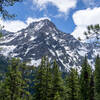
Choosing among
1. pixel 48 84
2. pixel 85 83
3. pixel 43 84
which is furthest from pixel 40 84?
pixel 85 83

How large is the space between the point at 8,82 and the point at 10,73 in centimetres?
132

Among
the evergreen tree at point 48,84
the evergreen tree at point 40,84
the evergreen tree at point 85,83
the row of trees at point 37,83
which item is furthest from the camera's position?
the evergreen tree at point 85,83

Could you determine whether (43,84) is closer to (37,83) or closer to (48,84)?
(48,84)

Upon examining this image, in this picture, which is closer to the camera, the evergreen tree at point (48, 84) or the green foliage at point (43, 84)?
the green foliage at point (43, 84)

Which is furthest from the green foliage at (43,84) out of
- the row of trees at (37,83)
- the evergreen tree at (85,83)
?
the evergreen tree at (85,83)

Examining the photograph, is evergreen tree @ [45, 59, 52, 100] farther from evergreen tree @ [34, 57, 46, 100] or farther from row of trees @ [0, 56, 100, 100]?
evergreen tree @ [34, 57, 46, 100]

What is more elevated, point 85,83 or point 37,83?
point 37,83

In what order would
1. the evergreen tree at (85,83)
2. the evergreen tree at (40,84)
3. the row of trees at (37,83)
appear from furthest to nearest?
1. the evergreen tree at (85,83)
2. the evergreen tree at (40,84)
3. the row of trees at (37,83)

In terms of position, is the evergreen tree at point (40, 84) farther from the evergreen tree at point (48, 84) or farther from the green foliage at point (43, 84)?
the evergreen tree at point (48, 84)

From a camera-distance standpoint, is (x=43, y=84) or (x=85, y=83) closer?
(x=43, y=84)

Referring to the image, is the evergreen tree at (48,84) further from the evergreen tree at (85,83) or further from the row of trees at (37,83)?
the evergreen tree at (85,83)

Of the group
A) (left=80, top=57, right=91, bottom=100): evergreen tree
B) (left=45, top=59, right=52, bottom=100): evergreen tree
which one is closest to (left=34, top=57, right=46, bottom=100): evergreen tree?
(left=45, top=59, right=52, bottom=100): evergreen tree

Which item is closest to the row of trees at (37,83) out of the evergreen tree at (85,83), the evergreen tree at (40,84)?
the evergreen tree at (40,84)

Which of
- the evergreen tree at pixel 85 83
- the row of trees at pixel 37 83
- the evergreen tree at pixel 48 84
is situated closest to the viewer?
the row of trees at pixel 37 83
